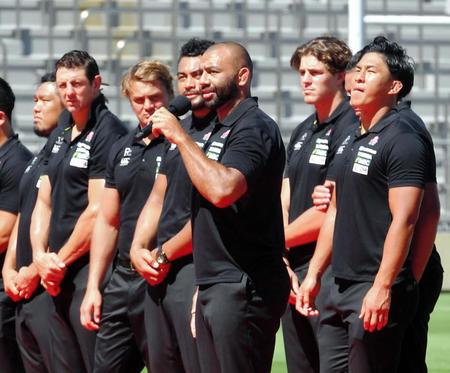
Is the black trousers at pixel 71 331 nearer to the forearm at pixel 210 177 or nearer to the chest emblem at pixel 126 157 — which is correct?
the chest emblem at pixel 126 157

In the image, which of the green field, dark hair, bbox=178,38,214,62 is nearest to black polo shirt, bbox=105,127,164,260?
dark hair, bbox=178,38,214,62

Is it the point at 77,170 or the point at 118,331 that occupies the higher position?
the point at 77,170

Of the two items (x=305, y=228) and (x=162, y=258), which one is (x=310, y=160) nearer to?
(x=305, y=228)

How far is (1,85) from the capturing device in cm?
789

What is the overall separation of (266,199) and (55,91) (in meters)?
2.77

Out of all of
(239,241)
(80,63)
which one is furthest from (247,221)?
(80,63)

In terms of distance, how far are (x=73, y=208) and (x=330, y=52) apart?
1691 millimetres

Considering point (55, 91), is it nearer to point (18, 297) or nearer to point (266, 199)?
point (18, 297)

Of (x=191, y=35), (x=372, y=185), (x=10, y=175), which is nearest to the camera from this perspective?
(x=372, y=185)

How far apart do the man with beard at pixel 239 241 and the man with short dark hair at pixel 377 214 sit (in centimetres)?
31

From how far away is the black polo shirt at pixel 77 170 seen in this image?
6906 mm

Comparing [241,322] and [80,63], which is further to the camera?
[80,63]

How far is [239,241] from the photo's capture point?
17.3ft

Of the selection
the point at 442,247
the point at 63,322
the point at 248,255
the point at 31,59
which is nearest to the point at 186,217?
the point at 248,255
